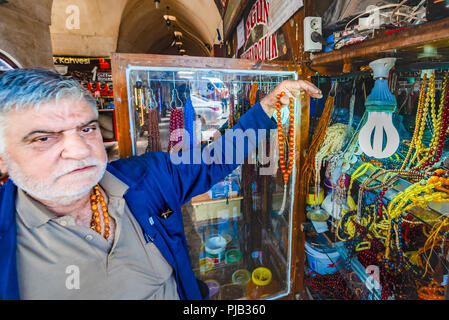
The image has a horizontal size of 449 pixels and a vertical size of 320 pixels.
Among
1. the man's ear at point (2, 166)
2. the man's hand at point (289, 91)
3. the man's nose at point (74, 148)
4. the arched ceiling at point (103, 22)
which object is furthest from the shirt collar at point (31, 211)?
the arched ceiling at point (103, 22)

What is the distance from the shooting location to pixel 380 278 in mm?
1536

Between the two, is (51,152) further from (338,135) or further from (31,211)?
(338,135)

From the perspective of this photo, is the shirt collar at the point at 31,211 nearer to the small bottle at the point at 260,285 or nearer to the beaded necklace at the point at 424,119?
the beaded necklace at the point at 424,119

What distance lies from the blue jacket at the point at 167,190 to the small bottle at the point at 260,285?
1.51 m

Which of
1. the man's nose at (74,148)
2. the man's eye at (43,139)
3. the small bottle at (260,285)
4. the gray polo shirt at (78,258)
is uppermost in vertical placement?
the man's eye at (43,139)

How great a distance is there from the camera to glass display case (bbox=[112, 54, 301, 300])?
5.36 feet

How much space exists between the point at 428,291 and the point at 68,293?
1.99m

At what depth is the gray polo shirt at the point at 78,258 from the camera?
0.97 m

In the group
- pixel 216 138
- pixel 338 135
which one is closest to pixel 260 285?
pixel 216 138

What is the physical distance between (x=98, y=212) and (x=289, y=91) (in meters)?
1.48

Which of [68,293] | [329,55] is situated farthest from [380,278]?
[68,293]

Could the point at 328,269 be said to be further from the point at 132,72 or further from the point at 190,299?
the point at 132,72

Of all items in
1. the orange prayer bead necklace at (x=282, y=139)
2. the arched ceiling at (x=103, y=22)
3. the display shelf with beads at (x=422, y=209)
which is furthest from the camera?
the arched ceiling at (x=103, y=22)

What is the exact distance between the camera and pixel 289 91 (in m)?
1.51
